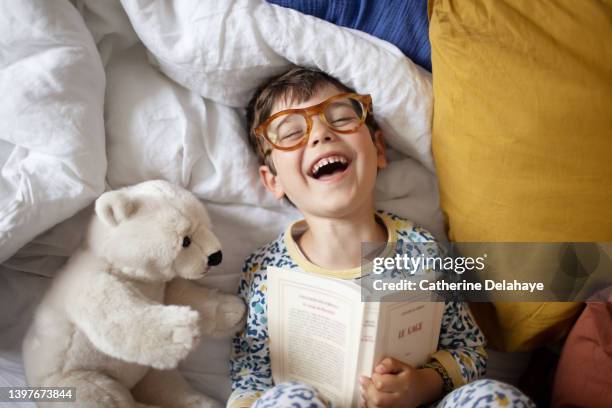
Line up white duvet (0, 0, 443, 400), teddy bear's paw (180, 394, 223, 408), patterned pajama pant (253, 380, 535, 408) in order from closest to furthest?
patterned pajama pant (253, 380, 535, 408) → white duvet (0, 0, 443, 400) → teddy bear's paw (180, 394, 223, 408)

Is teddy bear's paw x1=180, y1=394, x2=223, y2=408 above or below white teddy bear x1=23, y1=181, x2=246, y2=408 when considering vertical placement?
below

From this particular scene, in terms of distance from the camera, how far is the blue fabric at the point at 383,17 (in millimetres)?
913

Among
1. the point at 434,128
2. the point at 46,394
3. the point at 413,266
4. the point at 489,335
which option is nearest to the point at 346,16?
the point at 434,128

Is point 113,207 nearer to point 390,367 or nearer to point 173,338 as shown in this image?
point 173,338

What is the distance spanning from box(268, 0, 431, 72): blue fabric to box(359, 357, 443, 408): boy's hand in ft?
1.96

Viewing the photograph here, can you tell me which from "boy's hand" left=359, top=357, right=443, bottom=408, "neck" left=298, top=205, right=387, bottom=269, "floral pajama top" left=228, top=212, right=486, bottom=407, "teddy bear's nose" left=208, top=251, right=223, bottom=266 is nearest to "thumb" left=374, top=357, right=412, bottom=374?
"boy's hand" left=359, top=357, right=443, bottom=408

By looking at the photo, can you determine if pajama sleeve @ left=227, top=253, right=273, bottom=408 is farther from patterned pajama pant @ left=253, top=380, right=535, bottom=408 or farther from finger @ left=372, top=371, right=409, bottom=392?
finger @ left=372, top=371, right=409, bottom=392

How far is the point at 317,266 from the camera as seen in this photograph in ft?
3.10

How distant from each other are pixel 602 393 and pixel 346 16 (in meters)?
0.82

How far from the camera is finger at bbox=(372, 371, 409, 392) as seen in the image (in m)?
0.77

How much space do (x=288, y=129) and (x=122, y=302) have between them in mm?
421

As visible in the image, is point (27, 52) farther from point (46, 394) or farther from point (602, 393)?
point (602, 393)

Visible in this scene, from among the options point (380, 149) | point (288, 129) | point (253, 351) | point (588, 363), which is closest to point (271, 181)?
point (288, 129)

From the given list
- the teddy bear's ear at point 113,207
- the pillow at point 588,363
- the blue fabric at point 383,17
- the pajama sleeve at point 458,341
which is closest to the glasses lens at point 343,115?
the blue fabric at point 383,17
